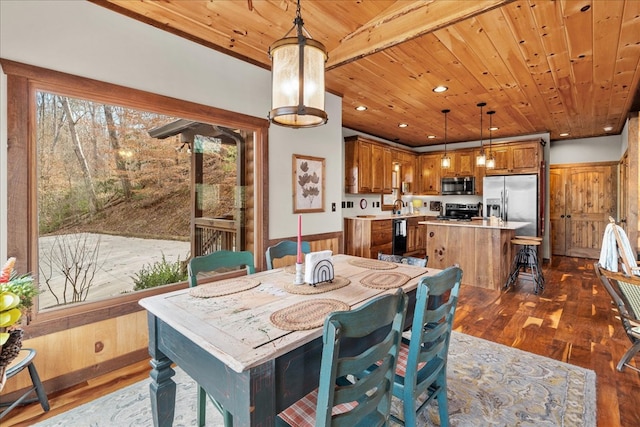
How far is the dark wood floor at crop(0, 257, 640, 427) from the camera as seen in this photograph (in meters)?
1.92

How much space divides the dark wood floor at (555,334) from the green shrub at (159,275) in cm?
74

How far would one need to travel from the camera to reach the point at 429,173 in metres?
7.36

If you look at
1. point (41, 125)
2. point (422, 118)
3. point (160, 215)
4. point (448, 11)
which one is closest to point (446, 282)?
point (448, 11)

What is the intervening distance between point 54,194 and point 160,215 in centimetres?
139

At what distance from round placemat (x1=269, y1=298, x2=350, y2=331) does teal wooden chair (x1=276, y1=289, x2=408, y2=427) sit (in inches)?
6.8

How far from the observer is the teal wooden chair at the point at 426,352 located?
1306mm

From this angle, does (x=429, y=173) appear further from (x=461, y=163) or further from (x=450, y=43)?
(x=450, y=43)

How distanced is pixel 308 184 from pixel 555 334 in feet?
9.72

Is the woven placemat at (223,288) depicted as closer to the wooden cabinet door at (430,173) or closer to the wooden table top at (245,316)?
the wooden table top at (245,316)

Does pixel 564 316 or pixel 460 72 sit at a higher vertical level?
pixel 460 72

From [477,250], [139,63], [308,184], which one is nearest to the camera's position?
[139,63]

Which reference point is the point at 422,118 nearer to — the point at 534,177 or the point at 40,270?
the point at 534,177

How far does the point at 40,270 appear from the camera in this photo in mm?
2062

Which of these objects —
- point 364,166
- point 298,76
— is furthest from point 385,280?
point 364,166
